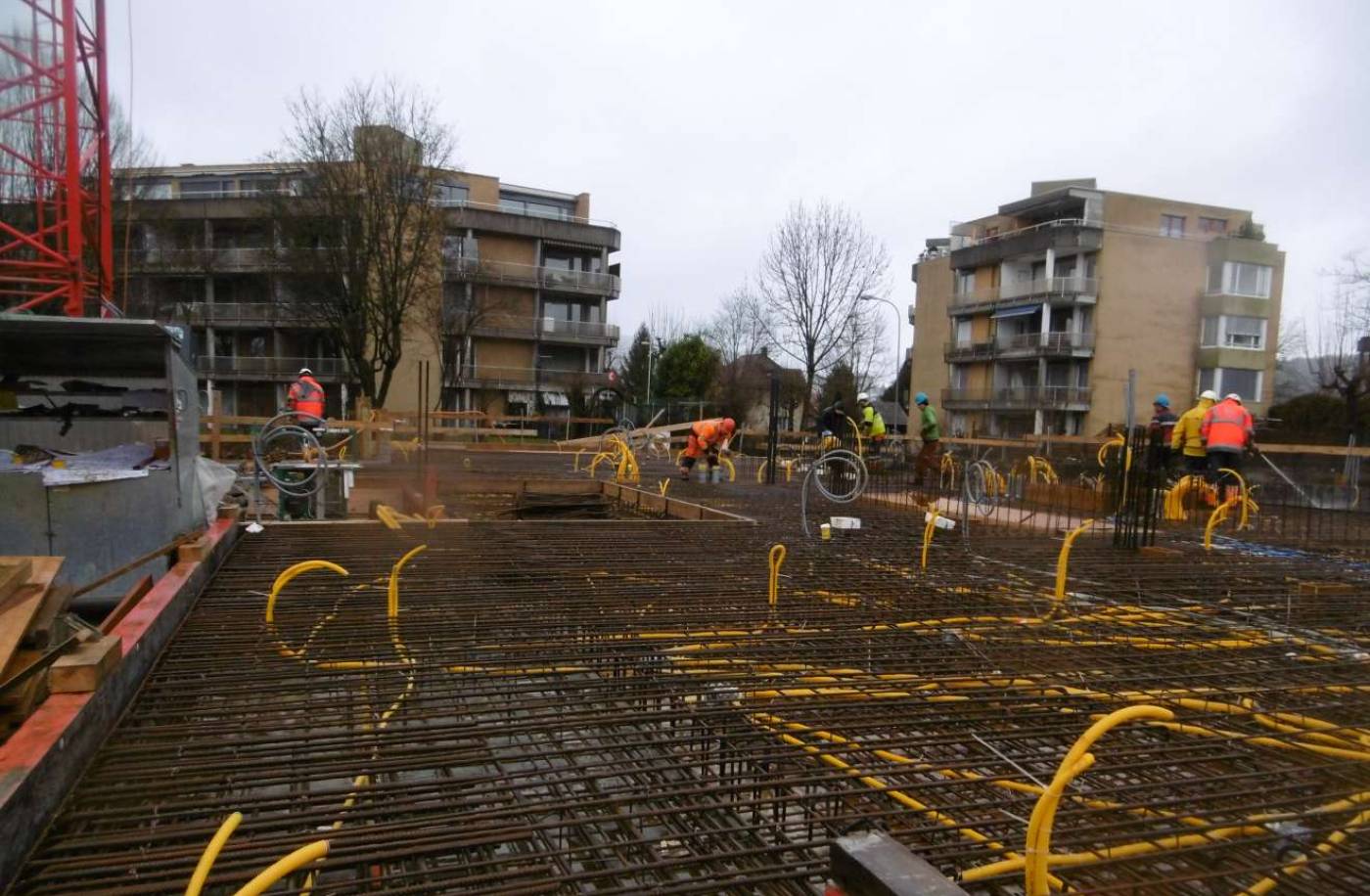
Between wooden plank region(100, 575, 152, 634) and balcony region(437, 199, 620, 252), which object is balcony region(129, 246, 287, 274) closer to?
balcony region(437, 199, 620, 252)

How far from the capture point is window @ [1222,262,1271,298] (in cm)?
1532

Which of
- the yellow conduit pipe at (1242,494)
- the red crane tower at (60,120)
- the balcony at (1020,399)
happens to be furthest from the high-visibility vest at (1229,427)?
the balcony at (1020,399)

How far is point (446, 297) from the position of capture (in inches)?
1299

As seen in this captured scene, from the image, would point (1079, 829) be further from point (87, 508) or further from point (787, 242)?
point (787, 242)

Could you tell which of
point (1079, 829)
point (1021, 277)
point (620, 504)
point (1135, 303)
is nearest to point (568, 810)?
point (1079, 829)

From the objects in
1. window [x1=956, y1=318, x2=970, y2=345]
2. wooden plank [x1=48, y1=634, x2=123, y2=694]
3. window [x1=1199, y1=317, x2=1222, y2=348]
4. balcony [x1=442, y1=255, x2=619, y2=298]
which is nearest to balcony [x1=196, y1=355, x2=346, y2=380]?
balcony [x1=442, y1=255, x2=619, y2=298]

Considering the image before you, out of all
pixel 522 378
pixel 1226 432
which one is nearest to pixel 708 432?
pixel 1226 432

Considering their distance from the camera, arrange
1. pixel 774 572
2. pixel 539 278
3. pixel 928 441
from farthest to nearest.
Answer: pixel 539 278 < pixel 928 441 < pixel 774 572

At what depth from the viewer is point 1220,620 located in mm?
4648

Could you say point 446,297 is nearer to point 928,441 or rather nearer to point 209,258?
point 209,258

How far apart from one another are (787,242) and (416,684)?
2961cm

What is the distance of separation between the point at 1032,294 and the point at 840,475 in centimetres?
2495

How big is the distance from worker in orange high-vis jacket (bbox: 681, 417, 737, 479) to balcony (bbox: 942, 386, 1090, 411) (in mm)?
20638

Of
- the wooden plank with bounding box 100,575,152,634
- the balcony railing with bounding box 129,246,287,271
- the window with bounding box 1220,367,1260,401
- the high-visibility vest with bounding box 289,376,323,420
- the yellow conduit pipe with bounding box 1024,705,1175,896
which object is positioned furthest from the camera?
the balcony railing with bounding box 129,246,287,271
